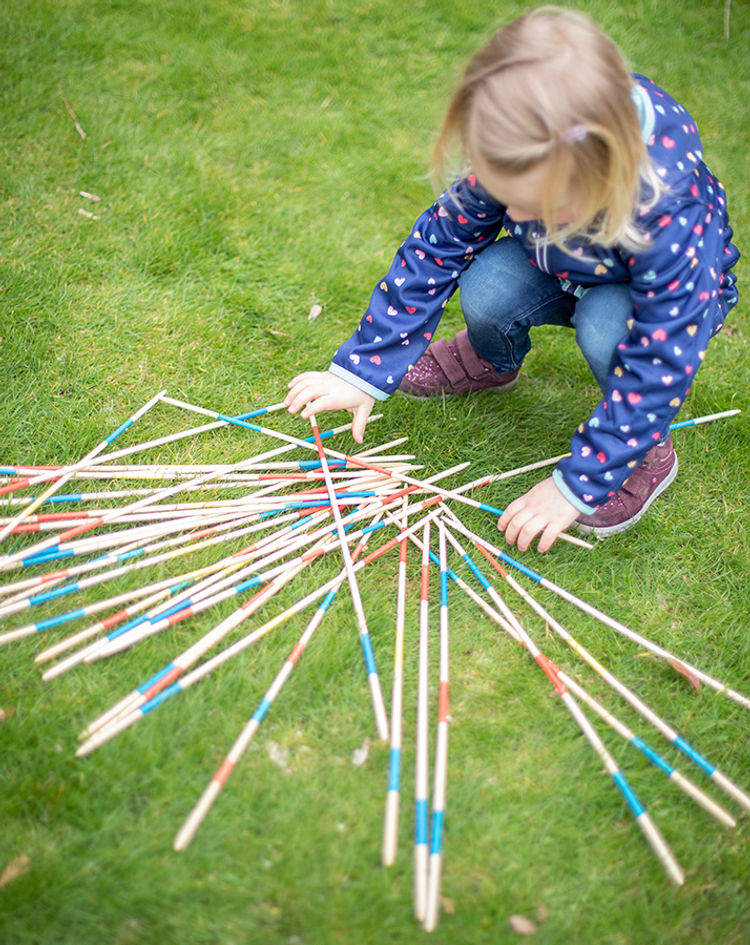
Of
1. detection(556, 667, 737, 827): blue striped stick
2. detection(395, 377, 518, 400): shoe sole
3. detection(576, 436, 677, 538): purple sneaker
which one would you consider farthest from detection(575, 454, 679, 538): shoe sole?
detection(395, 377, 518, 400): shoe sole

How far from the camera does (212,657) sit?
2.12 meters

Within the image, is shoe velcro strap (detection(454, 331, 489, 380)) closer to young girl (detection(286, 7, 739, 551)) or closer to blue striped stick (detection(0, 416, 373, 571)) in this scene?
young girl (detection(286, 7, 739, 551))

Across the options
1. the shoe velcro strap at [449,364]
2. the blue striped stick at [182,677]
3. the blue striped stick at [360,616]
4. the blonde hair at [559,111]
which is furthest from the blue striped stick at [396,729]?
the blonde hair at [559,111]

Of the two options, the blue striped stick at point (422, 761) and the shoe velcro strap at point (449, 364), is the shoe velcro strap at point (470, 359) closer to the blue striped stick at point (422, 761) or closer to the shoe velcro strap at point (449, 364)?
the shoe velcro strap at point (449, 364)

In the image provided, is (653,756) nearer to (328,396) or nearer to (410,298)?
(328,396)

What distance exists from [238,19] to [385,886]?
452 cm

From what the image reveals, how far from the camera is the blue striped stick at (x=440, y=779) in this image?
1728 mm

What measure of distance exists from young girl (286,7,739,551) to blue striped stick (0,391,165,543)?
0.59 m

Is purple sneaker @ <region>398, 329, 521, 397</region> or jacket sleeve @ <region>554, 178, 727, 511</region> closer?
jacket sleeve @ <region>554, 178, 727, 511</region>

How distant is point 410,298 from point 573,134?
827 millimetres

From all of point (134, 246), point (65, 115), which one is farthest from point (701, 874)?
point (65, 115)

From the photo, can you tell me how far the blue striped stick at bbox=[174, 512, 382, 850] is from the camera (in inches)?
70.6

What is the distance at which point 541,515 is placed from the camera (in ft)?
7.31

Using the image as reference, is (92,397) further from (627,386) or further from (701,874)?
(701,874)
